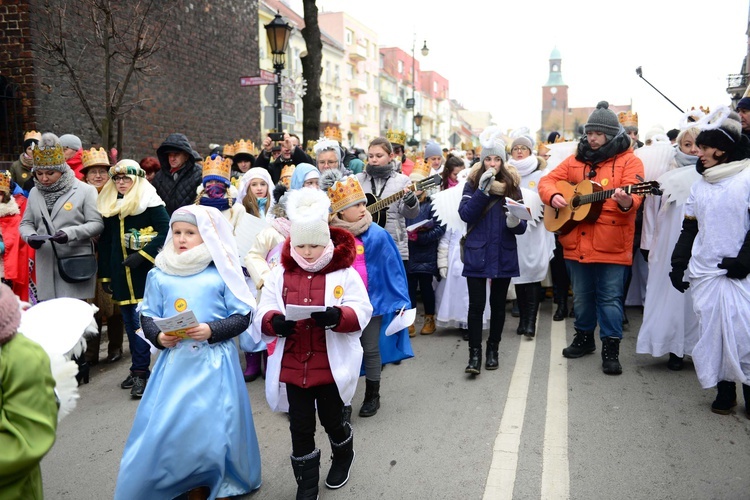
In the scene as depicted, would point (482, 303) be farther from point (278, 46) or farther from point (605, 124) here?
point (278, 46)

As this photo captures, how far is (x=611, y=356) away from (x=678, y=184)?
165 centimetres

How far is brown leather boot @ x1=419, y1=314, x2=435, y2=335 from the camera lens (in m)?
7.52

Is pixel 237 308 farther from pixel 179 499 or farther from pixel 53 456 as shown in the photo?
pixel 53 456

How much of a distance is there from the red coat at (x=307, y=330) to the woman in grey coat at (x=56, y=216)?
300 cm

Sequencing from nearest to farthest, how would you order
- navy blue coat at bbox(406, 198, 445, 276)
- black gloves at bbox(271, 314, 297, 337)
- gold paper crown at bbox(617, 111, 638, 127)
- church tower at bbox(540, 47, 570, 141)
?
black gloves at bbox(271, 314, 297, 337) → navy blue coat at bbox(406, 198, 445, 276) → gold paper crown at bbox(617, 111, 638, 127) → church tower at bbox(540, 47, 570, 141)

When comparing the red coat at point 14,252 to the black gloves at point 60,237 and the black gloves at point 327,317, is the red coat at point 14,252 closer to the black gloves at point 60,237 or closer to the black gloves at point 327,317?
the black gloves at point 60,237

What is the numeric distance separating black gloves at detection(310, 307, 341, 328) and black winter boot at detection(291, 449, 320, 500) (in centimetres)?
74

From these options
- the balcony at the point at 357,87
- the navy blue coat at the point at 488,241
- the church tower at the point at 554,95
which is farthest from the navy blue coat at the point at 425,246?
the church tower at the point at 554,95

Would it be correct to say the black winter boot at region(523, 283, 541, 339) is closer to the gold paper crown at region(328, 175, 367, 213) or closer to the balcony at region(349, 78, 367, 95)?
the gold paper crown at region(328, 175, 367, 213)

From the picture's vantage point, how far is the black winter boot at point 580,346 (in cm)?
626

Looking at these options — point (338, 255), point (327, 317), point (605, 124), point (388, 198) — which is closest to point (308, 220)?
point (338, 255)

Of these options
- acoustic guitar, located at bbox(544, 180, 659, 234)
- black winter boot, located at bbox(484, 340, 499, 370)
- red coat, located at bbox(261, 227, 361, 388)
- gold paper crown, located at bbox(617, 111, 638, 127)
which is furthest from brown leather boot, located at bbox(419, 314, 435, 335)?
gold paper crown, located at bbox(617, 111, 638, 127)

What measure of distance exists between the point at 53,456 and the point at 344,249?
8.32ft

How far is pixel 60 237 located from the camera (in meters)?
5.62
